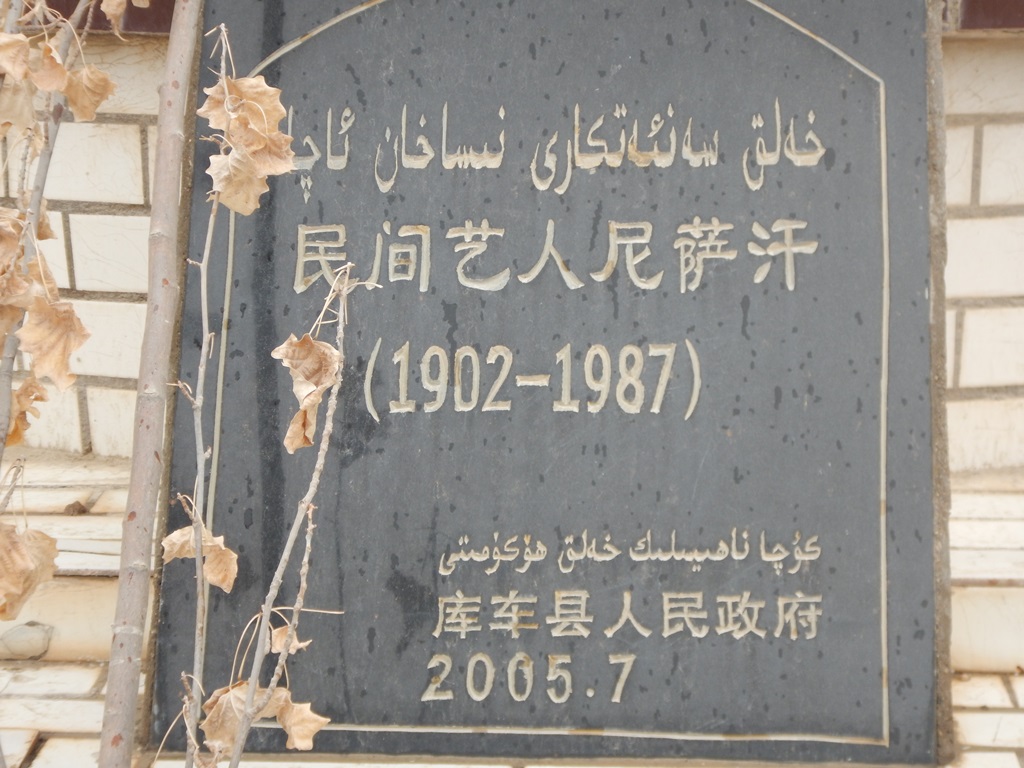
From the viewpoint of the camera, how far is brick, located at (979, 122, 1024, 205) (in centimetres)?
314

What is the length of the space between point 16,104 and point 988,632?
2.23 m

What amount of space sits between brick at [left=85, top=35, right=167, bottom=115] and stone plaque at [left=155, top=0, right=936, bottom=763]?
82 centimetres

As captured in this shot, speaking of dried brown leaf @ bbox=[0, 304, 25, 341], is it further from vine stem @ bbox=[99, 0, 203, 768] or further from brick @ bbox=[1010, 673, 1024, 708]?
brick @ bbox=[1010, 673, 1024, 708]

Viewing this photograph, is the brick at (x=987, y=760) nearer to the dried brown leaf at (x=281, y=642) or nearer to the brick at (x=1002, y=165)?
the dried brown leaf at (x=281, y=642)

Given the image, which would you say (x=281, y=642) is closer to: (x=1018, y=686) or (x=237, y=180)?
(x=237, y=180)

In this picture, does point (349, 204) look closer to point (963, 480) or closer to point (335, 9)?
point (335, 9)

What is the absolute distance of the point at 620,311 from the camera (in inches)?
91.2

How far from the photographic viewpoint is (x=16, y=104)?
65.4 inches

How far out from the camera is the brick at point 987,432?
3178 mm

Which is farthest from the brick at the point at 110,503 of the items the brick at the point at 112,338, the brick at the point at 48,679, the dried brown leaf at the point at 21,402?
the dried brown leaf at the point at 21,402

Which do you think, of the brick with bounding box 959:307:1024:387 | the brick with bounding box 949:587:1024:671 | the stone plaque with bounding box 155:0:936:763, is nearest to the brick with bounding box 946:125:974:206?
the brick with bounding box 959:307:1024:387

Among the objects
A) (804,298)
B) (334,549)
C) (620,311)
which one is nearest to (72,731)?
(334,549)

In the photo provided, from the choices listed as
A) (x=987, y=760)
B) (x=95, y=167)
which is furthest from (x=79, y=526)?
(x=987, y=760)

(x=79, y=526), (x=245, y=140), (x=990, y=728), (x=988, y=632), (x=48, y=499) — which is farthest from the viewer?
(x=48, y=499)
